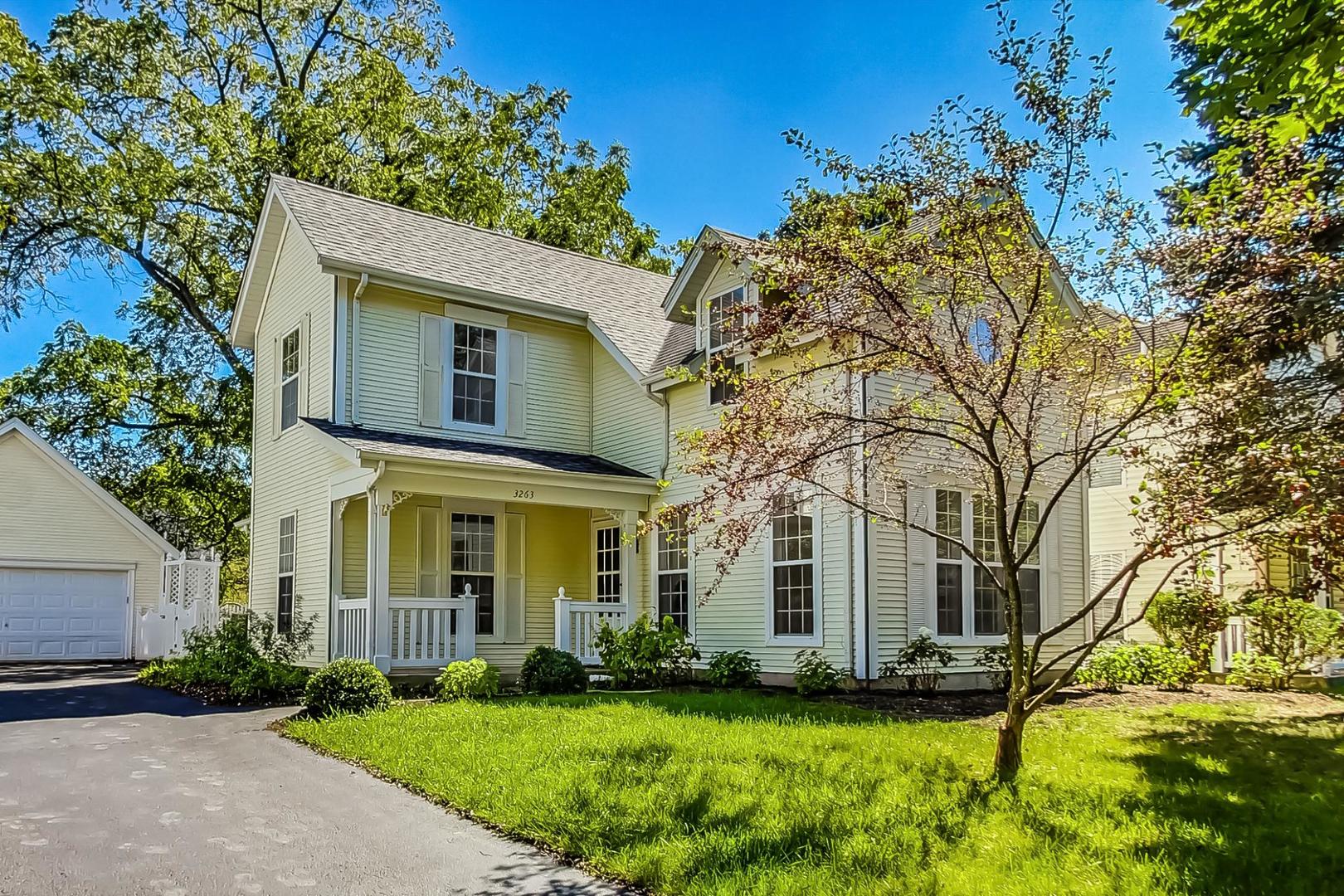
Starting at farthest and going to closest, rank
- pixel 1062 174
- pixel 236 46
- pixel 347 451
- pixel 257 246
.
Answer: pixel 236 46 → pixel 257 246 → pixel 347 451 → pixel 1062 174

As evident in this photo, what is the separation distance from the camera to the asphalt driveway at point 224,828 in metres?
5.63

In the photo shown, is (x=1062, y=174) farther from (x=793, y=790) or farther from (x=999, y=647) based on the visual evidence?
(x=999, y=647)

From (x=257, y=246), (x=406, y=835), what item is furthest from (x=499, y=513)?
(x=406, y=835)

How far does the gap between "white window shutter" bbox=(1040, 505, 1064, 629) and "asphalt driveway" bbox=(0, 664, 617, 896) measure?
10.9 meters

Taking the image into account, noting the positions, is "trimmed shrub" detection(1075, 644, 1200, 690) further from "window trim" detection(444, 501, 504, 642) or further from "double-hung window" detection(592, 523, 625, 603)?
"window trim" detection(444, 501, 504, 642)

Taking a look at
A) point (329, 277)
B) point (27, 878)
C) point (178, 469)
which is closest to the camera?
point (27, 878)

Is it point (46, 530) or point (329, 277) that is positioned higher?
point (329, 277)

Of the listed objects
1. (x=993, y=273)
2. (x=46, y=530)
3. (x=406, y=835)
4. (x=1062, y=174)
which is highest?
(x=1062, y=174)

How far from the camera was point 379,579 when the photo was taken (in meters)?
13.8

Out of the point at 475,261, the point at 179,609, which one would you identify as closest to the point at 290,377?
the point at 475,261

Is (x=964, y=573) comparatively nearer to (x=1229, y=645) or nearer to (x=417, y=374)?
(x=1229, y=645)

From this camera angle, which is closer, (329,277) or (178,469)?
(329,277)

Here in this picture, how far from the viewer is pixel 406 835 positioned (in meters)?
6.54

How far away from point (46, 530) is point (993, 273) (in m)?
24.2
